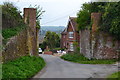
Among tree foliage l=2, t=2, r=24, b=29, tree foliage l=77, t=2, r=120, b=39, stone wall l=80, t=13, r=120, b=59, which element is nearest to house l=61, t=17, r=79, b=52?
tree foliage l=77, t=2, r=120, b=39

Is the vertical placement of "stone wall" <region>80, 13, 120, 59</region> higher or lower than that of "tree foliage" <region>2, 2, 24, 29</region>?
lower

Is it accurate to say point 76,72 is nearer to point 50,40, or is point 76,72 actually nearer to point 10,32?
point 10,32

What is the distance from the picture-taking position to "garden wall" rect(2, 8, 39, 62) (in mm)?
17475

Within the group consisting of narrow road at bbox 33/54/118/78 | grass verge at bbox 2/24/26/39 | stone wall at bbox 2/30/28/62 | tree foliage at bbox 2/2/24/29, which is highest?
tree foliage at bbox 2/2/24/29

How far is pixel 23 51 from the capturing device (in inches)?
899

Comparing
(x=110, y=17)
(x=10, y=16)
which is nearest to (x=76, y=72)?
(x=10, y=16)

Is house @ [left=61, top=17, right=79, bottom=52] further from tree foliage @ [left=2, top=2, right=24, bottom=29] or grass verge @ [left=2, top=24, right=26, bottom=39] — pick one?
grass verge @ [left=2, top=24, right=26, bottom=39]

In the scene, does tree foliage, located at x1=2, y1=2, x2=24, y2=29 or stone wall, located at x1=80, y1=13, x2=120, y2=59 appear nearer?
tree foliage, located at x1=2, y1=2, x2=24, y2=29

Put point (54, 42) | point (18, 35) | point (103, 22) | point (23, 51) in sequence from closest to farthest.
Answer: point (18, 35)
point (23, 51)
point (103, 22)
point (54, 42)

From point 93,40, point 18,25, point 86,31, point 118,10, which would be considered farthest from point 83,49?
point 18,25

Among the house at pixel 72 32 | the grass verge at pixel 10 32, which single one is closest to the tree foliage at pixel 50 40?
the house at pixel 72 32

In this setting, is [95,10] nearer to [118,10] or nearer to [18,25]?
[118,10]

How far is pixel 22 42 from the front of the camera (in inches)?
894

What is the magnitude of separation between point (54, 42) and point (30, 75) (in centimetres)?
4792
